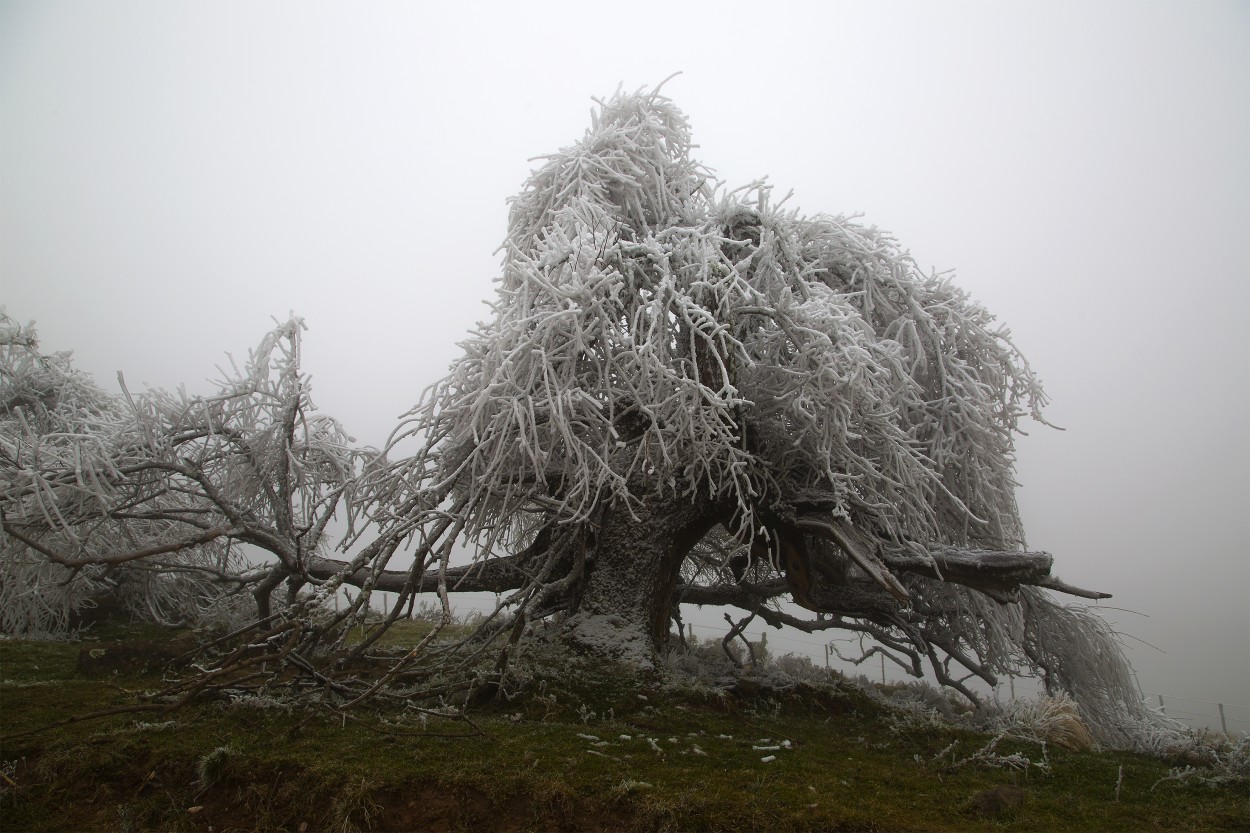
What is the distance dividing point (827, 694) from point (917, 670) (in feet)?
5.67

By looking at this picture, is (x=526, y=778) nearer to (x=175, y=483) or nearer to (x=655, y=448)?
(x=655, y=448)

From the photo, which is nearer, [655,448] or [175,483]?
[655,448]

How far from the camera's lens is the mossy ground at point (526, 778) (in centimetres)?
349

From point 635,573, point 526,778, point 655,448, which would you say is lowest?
point 526,778

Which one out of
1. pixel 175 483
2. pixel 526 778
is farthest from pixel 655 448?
pixel 175 483

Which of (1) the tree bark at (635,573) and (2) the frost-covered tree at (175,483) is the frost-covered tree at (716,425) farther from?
(2) the frost-covered tree at (175,483)

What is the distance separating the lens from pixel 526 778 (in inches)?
144

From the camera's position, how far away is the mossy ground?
3.49 m

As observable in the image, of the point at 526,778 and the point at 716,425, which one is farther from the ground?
the point at 716,425

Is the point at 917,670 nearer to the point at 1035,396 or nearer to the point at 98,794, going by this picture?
the point at 1035,396

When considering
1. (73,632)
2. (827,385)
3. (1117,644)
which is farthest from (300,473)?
(1117,644)

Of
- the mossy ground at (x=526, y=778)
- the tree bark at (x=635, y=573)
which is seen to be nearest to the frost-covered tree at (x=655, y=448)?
the tree bark at (x=635, y=573)

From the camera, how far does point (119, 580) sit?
9352 mm

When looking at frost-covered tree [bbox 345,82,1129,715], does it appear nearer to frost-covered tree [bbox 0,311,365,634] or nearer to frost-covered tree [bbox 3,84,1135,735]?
frost-covered tree [bbox 3,84,1135,735]
